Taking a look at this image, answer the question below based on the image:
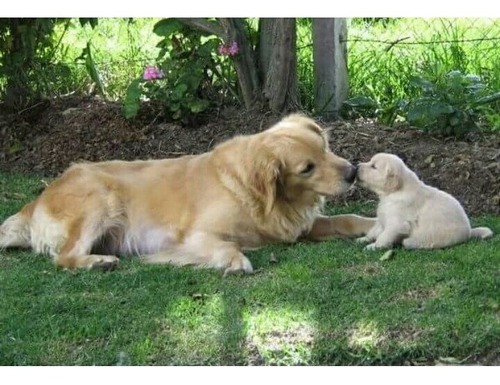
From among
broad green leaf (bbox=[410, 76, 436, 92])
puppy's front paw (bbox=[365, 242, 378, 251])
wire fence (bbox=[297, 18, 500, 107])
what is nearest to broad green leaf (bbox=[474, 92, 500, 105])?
broad green leaf (bbox=[410, 76, 436, 92])

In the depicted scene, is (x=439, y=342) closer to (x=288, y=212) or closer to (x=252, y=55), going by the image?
(x=288, y=212)

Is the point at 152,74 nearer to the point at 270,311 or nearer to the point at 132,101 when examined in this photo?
the point at 132,101

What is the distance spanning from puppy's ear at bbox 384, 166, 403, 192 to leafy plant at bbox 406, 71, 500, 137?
4.95 ft

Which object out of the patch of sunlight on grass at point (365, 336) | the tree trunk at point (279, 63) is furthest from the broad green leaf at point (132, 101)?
the patch of sunlight on grass at point (365, 336)

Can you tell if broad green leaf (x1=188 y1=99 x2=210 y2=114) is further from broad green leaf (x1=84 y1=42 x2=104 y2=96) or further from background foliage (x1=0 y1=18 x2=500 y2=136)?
broad green leaf (x1=84 y1=42 x2=104 y2=96)

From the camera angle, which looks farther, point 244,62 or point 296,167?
point 244,62

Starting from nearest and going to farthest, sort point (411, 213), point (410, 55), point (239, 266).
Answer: point (239, 266), point (411, 213), point (410, 55)

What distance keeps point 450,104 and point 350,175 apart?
65.8 inches

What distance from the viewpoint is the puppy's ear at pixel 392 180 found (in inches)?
210

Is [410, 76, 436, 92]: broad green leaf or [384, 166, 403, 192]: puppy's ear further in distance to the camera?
[410, 76, 436, 92]: broad green leaf

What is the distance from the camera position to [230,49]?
24.3 ft

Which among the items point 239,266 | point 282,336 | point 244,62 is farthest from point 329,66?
point 282,336

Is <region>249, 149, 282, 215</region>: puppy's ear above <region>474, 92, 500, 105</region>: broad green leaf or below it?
below

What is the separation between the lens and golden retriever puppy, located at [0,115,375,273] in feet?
18.0
